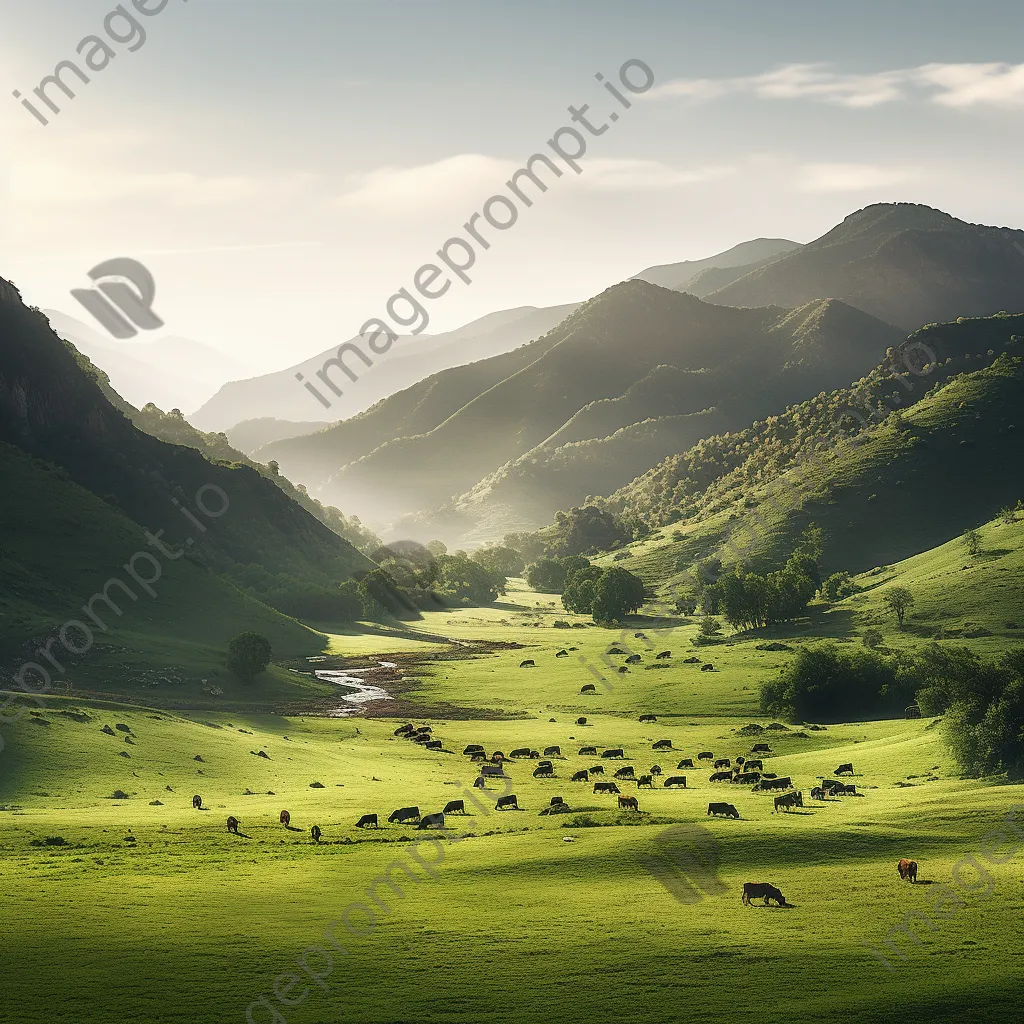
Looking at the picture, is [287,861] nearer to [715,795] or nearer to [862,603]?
[715,795]

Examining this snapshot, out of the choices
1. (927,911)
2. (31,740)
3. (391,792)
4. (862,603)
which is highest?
(862,603)

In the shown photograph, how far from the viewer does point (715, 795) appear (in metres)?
61.4

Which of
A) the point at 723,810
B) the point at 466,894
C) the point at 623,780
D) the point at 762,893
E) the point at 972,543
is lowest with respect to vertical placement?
the point at 466,894

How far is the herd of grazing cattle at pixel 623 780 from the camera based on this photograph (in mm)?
49625

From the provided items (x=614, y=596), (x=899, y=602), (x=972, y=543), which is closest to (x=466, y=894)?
(x=899, y=602)

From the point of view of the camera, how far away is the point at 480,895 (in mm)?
38312

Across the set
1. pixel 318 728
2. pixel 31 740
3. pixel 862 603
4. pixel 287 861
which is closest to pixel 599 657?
pixel 862 603

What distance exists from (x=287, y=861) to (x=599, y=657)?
341 feet

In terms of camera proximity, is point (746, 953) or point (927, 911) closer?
point (746, 953)

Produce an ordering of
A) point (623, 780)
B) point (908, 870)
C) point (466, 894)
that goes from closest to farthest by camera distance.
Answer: point (908, 870) → point (466, 894) → point (623, 780)

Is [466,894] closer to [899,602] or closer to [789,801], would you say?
[789,801]

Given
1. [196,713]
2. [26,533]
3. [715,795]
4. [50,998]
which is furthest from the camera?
[26,533]

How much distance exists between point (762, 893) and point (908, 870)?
20.0 feet

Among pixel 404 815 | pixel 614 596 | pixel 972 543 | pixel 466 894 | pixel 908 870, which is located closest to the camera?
pixel 908 870
